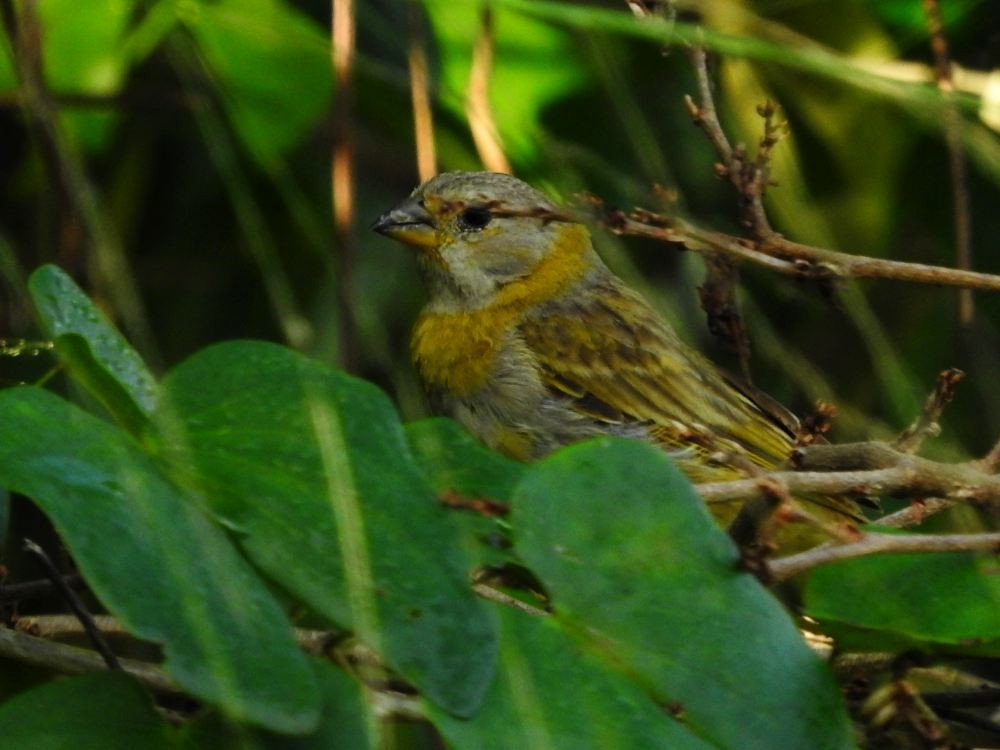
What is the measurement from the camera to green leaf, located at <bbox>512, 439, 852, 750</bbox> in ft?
4.41

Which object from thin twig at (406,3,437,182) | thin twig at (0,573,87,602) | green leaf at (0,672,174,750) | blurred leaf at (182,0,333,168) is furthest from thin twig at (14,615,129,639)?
blurred leaf at (182,0,333,168)

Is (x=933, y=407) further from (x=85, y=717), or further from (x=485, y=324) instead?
(x=485, y=324)

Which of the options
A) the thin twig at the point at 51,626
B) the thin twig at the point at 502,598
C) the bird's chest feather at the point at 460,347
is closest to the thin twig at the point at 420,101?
the bird's chest feather at the point at 460,347

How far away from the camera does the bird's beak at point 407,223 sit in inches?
136

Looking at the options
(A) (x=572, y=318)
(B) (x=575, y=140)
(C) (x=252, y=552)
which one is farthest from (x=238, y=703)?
(B) (x=575, y=140)

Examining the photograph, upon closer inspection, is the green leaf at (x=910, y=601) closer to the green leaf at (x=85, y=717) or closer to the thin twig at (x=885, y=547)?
the thin twig at (x=885, y=547)

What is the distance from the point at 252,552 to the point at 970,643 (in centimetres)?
66

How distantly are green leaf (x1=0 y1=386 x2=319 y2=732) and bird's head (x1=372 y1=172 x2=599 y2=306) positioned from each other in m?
1.90

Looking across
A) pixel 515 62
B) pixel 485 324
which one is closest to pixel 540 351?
pixel 485 324

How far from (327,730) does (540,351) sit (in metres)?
2.15

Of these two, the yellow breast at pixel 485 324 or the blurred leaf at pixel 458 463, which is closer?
the blurred leaf at pixel 458 463

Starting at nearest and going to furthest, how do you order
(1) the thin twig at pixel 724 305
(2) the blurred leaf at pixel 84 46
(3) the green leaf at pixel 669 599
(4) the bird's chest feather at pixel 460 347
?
(3) the green leaf at pixel 669 599 < (1) the thin twig at pixel 724 305 < (4) the bird's chest feather at pixel 460 347 < (2) the blurred leaf at pixel 84 46

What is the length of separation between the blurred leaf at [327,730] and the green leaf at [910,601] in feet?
1.46

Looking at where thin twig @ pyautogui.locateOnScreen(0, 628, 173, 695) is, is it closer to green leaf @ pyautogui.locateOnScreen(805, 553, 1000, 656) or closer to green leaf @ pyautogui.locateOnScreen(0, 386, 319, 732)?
green leaf @ pyautogui.locateOnScreen(0, 386, 319, 732)
